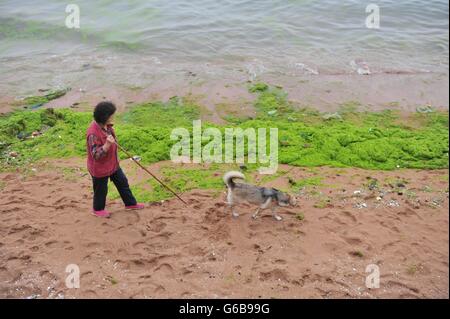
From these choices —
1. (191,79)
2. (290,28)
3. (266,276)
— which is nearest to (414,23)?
(290,28)

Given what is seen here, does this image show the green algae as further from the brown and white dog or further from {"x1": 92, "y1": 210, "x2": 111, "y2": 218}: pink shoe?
{"x1": 92, "y1": 210, "x2": 111, "y2": 218}: pink shoe

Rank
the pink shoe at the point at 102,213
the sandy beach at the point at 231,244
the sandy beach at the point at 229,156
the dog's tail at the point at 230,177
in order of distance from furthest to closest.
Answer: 1. the pink shoe at the point at 102,213
2. the dog's tail at the point at 230,177
3. the sandy beach at the point at 229,156
4. the sandy beach at the point at 231,244

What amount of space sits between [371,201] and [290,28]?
9428 mm

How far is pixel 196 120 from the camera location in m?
8.67

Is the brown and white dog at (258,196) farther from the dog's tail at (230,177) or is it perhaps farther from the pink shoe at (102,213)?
the pink shoe at (102,213)

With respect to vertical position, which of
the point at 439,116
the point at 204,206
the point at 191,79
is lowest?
the point at 204,206

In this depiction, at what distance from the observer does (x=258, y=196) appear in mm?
5508

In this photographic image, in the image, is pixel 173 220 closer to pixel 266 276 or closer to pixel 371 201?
pixel 266 276

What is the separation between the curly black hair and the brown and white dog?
1708mm

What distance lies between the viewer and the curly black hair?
4957 millimetres

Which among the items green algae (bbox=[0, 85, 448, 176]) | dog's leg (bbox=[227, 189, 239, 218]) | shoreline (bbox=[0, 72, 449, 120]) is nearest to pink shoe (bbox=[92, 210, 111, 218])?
green algae (bbox=[0, 85, 448, 176])

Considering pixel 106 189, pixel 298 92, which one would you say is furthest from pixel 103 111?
pixel 298 92

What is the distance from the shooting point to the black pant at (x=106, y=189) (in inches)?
217

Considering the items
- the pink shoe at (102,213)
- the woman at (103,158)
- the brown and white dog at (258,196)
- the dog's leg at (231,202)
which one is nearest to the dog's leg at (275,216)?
the brown and white dog at (258,196)
